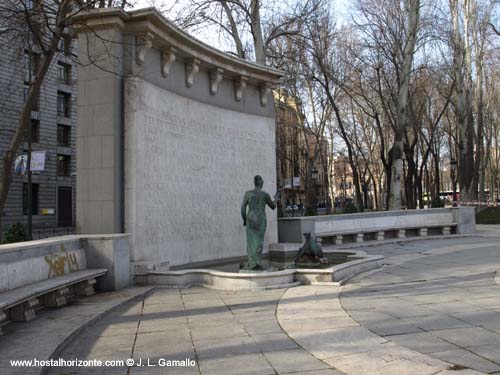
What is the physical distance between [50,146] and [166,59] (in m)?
35.0

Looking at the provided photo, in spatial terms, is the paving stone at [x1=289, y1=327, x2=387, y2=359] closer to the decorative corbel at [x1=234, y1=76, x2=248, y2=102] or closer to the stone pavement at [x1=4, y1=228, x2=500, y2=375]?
the stone pavement at [x1=4, y1=228, x2=500, y2=375]

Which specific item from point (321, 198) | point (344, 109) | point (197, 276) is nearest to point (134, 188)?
point (197, 276)

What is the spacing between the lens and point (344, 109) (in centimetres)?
3975

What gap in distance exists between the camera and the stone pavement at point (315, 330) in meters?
4.85

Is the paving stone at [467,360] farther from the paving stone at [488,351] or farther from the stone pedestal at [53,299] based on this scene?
the stone pedestal at [53,299]

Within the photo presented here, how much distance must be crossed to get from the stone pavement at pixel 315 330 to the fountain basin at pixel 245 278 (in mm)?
317

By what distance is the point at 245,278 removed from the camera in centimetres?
919

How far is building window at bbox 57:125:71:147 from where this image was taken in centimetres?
4578

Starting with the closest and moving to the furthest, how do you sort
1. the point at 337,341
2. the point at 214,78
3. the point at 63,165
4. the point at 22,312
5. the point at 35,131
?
the point at 337,341
the point at 22,312
the point at 214,78
the point at 35,131
the point at 63,165

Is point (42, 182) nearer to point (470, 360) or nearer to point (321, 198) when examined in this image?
point (470, 360)

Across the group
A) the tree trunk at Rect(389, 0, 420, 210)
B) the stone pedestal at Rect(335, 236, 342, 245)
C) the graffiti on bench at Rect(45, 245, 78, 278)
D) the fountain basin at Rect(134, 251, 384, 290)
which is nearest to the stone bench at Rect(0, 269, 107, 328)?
the graffiti on bench at Rect(45, 245, 78, 278)

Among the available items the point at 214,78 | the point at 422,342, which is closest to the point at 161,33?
the point at 214,78

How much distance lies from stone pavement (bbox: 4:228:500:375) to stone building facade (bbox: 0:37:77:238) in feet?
108

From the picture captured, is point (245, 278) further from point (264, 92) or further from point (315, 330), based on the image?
point (264, 92)
